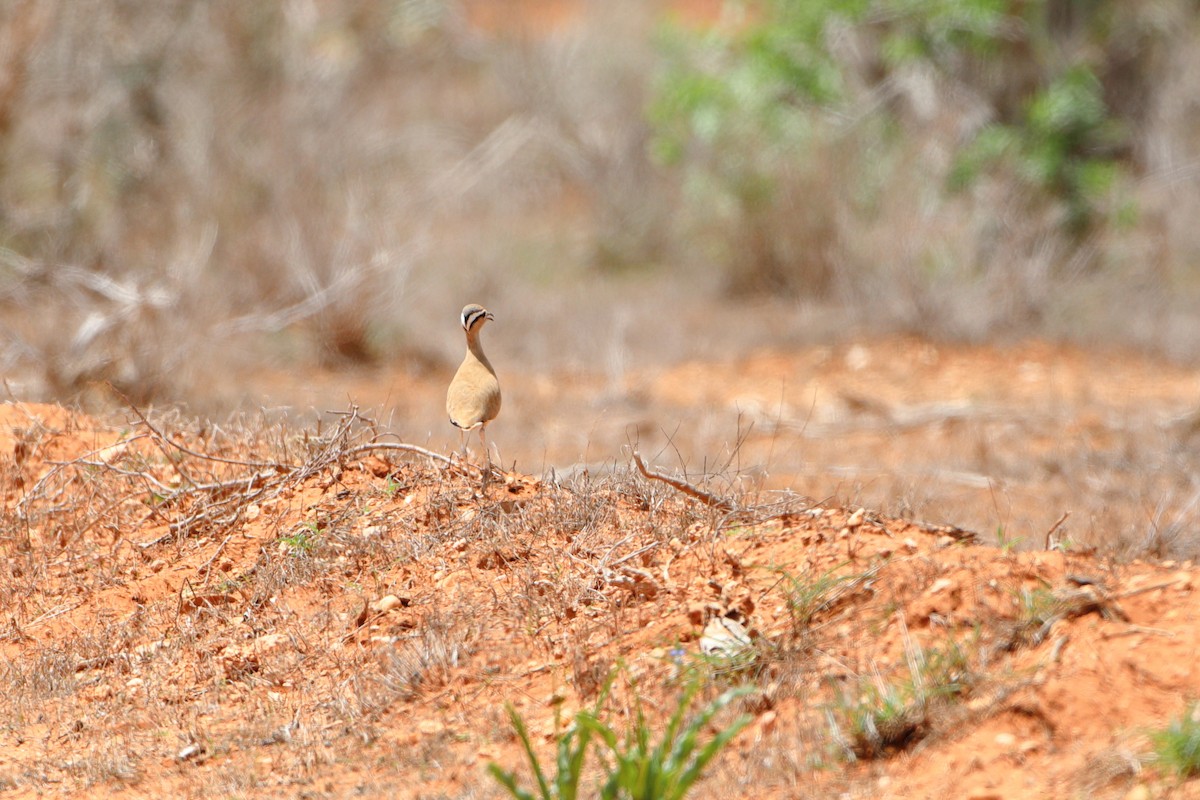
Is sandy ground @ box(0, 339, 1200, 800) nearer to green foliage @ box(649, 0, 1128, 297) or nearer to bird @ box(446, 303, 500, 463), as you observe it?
bird @ box(446, 303, 500, 463)

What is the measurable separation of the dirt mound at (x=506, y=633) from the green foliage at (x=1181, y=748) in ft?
0.17

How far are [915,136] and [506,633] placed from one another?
34.4 ft

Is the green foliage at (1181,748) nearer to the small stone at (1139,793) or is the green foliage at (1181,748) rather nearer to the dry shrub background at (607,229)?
the small stone at (1139,793)

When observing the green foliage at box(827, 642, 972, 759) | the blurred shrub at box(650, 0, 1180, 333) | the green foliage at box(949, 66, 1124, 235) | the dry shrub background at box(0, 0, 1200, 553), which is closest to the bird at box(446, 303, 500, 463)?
the green foliage at box(827, 642, 972, 759)

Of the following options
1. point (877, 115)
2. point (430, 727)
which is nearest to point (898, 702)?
point (430, 727)

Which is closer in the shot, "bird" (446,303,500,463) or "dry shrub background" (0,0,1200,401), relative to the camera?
"bird" (446,303,500,463)

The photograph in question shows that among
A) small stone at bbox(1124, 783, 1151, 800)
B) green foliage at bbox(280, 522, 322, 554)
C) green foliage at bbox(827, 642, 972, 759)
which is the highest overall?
green foliage at bbox(280, 522, 322, 554)

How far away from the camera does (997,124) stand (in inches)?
545

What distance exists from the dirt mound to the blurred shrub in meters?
8.18

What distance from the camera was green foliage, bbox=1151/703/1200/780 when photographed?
3096 millimetres

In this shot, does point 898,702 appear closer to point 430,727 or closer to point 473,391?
point 430,727

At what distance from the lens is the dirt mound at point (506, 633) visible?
11.3 feet

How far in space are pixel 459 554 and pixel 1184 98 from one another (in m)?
12.2

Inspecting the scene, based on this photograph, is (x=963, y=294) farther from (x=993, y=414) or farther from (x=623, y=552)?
(x=623, y=552)
